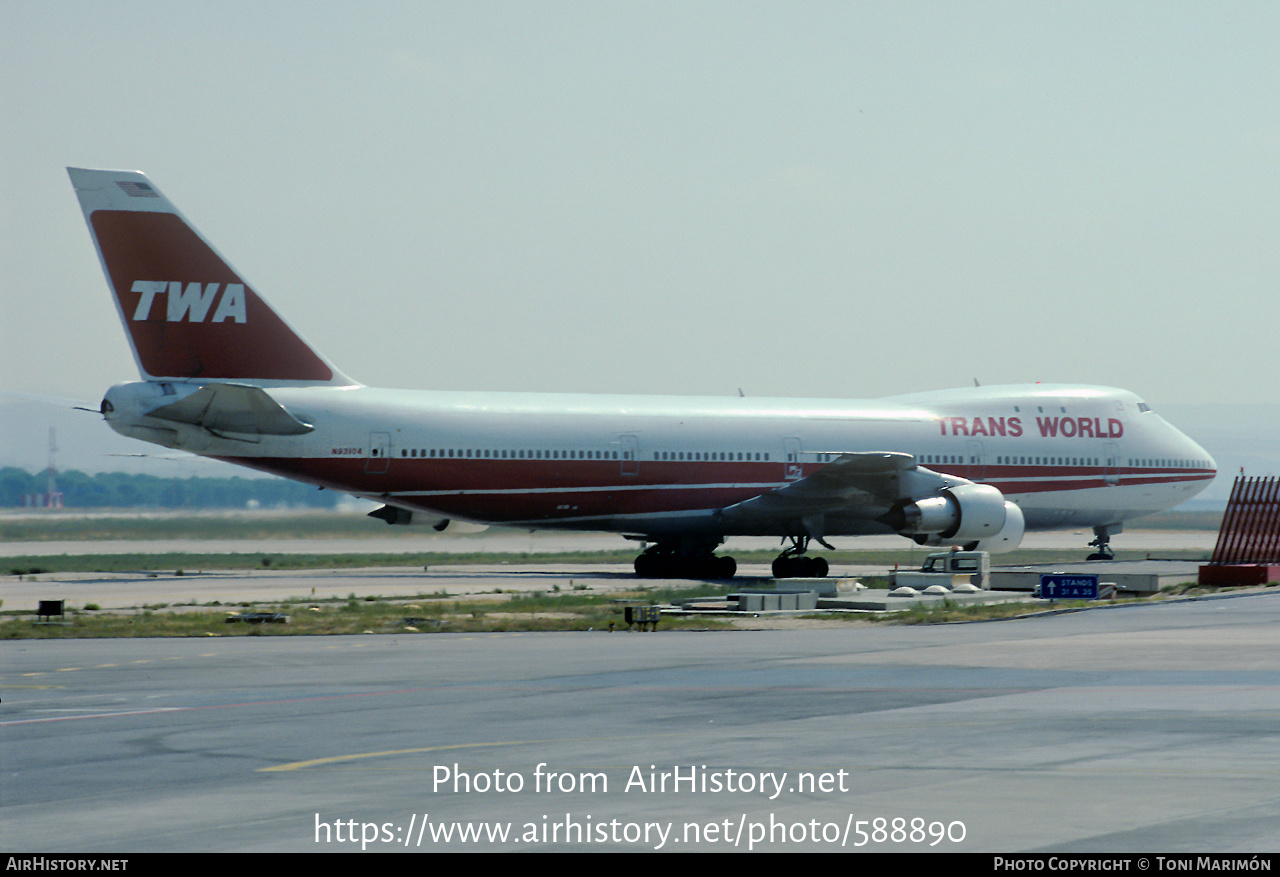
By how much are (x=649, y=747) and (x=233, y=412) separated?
25361 millimetres

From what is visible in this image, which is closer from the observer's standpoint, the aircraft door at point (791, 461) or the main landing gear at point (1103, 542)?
the aircraft door at point (791, 461)

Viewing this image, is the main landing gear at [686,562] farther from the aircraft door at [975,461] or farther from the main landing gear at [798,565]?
the aircraft door at [975,461]

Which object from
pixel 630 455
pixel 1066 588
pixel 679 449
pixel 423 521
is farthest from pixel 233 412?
pixel 1066 588

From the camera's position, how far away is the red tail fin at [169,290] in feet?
118

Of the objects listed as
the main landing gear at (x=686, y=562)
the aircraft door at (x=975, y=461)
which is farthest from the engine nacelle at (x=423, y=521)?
the aircraft door at (x=975, y=461)

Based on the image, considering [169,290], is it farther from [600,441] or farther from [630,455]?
[630,455]

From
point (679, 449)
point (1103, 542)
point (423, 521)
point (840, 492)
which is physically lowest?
point (1103, 542)

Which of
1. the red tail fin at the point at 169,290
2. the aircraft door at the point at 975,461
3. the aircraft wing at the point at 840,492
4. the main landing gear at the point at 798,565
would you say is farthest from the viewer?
the aircraft door at the point at 975,461

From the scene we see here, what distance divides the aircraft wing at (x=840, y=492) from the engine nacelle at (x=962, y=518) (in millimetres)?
721

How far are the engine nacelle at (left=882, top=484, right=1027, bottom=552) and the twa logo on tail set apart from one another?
1861 cm

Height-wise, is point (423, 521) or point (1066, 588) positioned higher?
point (423, 521)

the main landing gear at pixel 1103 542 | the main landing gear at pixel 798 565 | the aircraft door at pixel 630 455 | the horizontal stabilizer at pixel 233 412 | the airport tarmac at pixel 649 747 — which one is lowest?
the airport tarmac at pixel 649 747

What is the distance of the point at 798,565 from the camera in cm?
4225
